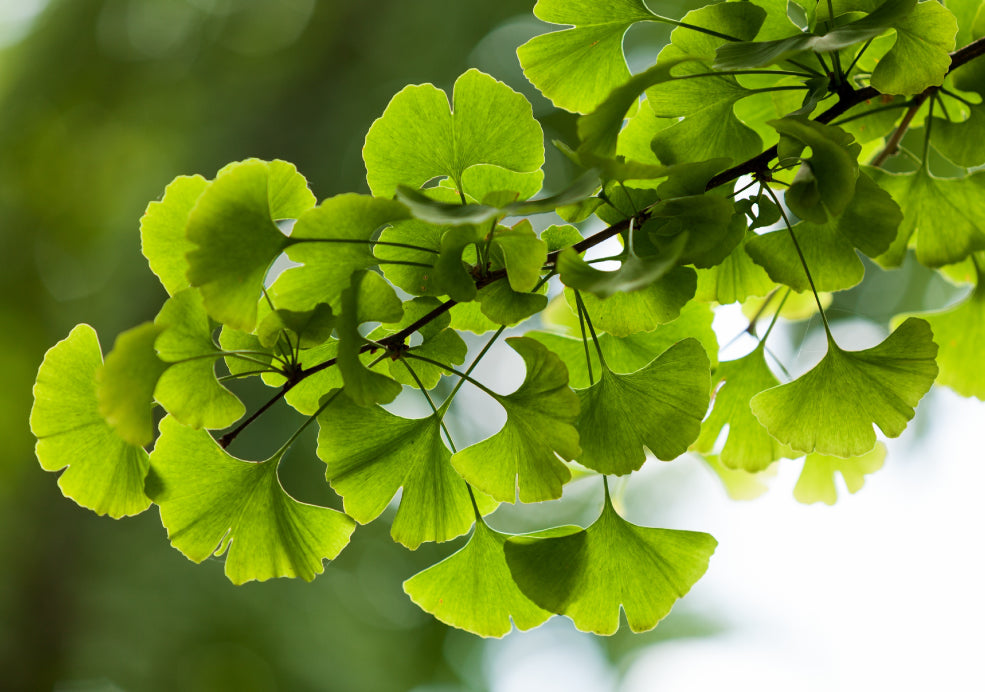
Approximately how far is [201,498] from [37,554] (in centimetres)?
230

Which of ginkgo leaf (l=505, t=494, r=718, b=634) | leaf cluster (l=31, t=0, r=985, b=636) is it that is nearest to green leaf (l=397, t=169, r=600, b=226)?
leaf cluster (l=31, t=0, r=985, b=636)

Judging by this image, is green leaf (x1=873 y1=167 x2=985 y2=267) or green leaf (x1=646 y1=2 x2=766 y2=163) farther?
green leaf (x1=873 y1=167 x2=985 y2=267)

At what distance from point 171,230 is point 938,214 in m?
0.52

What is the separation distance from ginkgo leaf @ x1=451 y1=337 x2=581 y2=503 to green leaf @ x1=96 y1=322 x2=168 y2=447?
0.16 metres

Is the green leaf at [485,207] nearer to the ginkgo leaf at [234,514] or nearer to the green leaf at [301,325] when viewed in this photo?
the green leaf at [301,325]

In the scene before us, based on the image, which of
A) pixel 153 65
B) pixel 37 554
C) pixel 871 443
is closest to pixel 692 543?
pixel 871 443

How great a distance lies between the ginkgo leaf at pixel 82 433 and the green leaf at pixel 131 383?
0.25 ft

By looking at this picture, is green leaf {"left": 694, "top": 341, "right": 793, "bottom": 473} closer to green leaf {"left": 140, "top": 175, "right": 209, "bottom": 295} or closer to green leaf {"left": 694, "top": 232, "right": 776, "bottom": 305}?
green leaf {"left": 694, "top": 232, "right": 776, "bottom": 305}

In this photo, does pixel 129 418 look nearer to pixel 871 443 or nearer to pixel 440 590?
pixel 440 590

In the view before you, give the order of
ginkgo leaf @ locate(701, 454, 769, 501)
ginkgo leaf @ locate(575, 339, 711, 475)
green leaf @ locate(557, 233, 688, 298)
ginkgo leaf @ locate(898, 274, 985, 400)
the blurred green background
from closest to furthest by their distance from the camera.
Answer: green leaf @ locate(557, 233, 688, 298) → ginkgo leaf @ locate(575, 339, 711, 475) → ginkgo leaf @ locate(898, 274, 985, 400) → ginkgo leaf @ locate(701, 454, 769, 501) → the blurred green background

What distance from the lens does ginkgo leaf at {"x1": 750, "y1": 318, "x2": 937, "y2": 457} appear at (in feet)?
1.46

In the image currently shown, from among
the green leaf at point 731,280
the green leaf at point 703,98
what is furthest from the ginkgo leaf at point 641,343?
the green leaf at point 703,98

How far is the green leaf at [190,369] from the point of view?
394 millimetres

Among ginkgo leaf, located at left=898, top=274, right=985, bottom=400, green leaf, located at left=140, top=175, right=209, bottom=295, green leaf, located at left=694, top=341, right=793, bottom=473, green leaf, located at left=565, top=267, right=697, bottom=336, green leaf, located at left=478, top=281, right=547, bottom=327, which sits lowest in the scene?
ginkgo leaf, located at left=898, top=274, right=985, bottom=400
